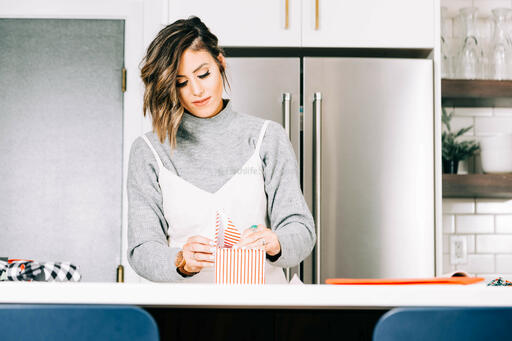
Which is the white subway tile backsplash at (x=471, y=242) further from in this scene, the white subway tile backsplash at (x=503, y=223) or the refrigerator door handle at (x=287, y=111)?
the refrigerator door handle at (x=287, y=111)

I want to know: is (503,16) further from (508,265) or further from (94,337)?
(94,337)

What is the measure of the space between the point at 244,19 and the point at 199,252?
1.37 metres

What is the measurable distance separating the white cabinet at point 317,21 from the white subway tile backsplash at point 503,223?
0.99 meters

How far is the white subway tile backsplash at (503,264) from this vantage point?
103 inches

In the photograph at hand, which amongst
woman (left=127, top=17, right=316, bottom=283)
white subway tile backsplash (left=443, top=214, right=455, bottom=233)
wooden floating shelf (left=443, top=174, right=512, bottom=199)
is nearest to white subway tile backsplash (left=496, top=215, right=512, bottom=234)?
white subway tile backsplash (left=443, top=214, right=455, bottom=233)

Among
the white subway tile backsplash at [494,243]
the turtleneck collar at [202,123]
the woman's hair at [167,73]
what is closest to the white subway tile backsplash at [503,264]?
the white subway tile backsplash at [494,243]

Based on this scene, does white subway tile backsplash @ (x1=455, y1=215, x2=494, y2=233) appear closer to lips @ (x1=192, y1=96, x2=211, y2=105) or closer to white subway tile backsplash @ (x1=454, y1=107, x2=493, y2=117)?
white subway tile backsplash @ (x1=454, y1=107, x2=493, y2=117)

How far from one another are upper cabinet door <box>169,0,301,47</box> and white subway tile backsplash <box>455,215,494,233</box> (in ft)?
3.96

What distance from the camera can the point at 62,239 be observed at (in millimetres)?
2395

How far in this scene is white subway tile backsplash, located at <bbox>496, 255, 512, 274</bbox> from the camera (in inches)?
103

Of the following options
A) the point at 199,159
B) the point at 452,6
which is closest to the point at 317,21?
the point at 452,6

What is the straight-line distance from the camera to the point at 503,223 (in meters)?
2.62

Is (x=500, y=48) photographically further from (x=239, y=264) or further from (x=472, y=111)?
(x=239, y=264)

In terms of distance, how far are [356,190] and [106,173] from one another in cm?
113
